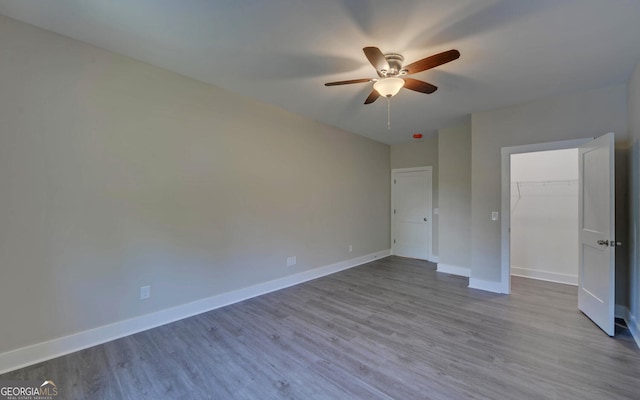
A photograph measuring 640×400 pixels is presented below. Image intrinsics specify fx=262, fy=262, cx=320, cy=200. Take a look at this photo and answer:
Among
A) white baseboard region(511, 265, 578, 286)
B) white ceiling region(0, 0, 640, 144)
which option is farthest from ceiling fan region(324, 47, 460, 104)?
white baseboard region(511, 265, 578, 286)

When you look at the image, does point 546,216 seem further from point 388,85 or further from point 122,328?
point 122,328

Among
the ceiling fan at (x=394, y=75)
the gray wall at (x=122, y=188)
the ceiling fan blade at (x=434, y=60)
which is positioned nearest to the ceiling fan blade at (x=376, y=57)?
the ceiling fan at (x=394, y=75)

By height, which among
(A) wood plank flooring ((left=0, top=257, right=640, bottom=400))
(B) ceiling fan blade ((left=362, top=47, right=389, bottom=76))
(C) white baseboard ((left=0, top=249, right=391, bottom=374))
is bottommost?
(A) wood plank flooring ((left=0, top=257, right=640, bottom=400))

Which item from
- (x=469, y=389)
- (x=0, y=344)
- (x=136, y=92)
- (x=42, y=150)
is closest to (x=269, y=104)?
(x=136, y=92)

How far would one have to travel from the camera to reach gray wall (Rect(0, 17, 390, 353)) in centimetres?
210

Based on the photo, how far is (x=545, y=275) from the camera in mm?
4301

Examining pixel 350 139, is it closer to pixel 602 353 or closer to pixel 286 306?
pixel 286 306

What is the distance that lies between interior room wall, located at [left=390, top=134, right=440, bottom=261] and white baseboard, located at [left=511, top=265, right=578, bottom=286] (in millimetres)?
1398

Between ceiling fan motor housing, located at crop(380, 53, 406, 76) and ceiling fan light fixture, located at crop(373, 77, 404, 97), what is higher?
ceiling fan motor housing, located at crop(380, 53, 406, 76)

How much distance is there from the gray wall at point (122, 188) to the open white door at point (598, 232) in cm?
363

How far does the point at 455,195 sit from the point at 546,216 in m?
1.41

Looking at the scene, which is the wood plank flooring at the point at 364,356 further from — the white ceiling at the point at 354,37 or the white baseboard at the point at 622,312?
the white ceiling at the point at 354,37

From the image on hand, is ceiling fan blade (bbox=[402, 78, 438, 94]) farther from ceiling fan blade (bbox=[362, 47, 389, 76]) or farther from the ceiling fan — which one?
ceiling fan blade (bbox=[362, 47, 389, 76])

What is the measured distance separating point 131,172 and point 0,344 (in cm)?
162
